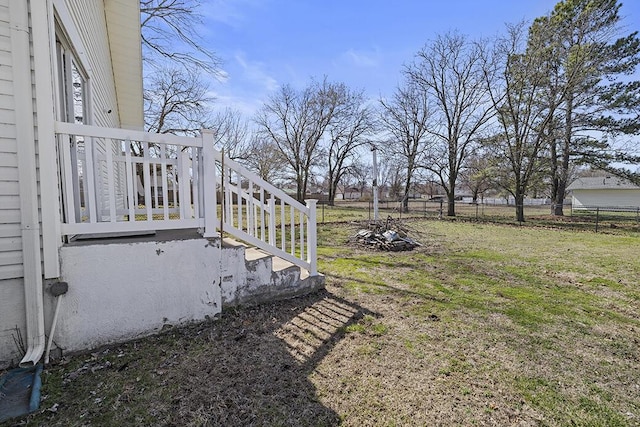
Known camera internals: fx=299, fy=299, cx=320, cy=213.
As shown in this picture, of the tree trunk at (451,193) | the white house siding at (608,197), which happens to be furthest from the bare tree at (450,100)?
the white house siding at (608,197)

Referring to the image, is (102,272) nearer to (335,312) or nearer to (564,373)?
(335,312)

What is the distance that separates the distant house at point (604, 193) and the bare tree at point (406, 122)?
17554mm

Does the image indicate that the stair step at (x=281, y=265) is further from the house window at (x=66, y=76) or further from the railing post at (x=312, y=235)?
the house window at (x=66, y=76)

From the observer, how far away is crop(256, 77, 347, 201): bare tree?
27.8 meters

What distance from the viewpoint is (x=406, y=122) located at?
22.0 meters

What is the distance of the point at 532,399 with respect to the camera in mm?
2008

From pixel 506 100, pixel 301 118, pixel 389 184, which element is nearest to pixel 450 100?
pixel 506 100

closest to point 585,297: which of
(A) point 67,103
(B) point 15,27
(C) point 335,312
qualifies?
(C) point 335,312

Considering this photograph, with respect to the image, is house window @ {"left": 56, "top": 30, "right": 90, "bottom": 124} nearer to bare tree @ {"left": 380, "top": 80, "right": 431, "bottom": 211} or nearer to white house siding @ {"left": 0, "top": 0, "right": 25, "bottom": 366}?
white house siding @ {"left": 0, "top": 0, "right": 25, "bottom": 366}

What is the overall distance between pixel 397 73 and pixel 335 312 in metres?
19.9

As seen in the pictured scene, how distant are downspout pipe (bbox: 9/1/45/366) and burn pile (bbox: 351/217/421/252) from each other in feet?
20.6

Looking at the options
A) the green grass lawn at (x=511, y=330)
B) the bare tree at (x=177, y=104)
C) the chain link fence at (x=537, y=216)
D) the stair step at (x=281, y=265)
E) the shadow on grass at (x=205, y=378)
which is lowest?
the green grass lawn at (x=511, y=330)

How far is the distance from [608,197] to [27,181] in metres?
41.3

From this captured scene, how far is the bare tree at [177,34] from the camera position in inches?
421
